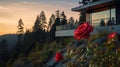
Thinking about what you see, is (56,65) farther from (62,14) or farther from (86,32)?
(62,14)

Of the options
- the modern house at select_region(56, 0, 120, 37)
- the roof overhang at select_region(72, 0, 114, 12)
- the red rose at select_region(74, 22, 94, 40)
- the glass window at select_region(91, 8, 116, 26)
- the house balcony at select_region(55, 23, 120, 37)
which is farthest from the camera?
the roof overhang at select_region(72, 0, 114, 12)

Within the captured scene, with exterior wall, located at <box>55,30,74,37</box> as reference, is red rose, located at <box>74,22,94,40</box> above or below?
above

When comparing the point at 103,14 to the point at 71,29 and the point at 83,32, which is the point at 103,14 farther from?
the point at 83,32

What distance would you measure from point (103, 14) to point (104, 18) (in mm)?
1605

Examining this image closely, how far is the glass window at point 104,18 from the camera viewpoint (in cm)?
2508

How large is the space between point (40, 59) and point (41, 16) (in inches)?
2188

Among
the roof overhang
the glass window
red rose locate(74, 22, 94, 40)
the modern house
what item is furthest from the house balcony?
red rose locate(74, 22, 94, 40)

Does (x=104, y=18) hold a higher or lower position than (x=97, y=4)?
lower

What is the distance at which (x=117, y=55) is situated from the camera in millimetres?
5266

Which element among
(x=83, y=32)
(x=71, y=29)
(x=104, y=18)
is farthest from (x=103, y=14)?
(x=83, y=32)

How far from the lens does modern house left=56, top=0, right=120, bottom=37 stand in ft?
81.3

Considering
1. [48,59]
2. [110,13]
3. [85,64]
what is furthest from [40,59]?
[85,64]

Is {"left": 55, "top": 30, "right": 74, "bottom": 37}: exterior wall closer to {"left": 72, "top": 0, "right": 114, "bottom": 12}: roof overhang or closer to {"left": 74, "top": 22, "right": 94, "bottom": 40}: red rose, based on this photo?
{"left": 72, "top": 0, "right": 114, "bottom": 12}: roof overhang

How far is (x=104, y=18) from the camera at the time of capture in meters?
27.4
